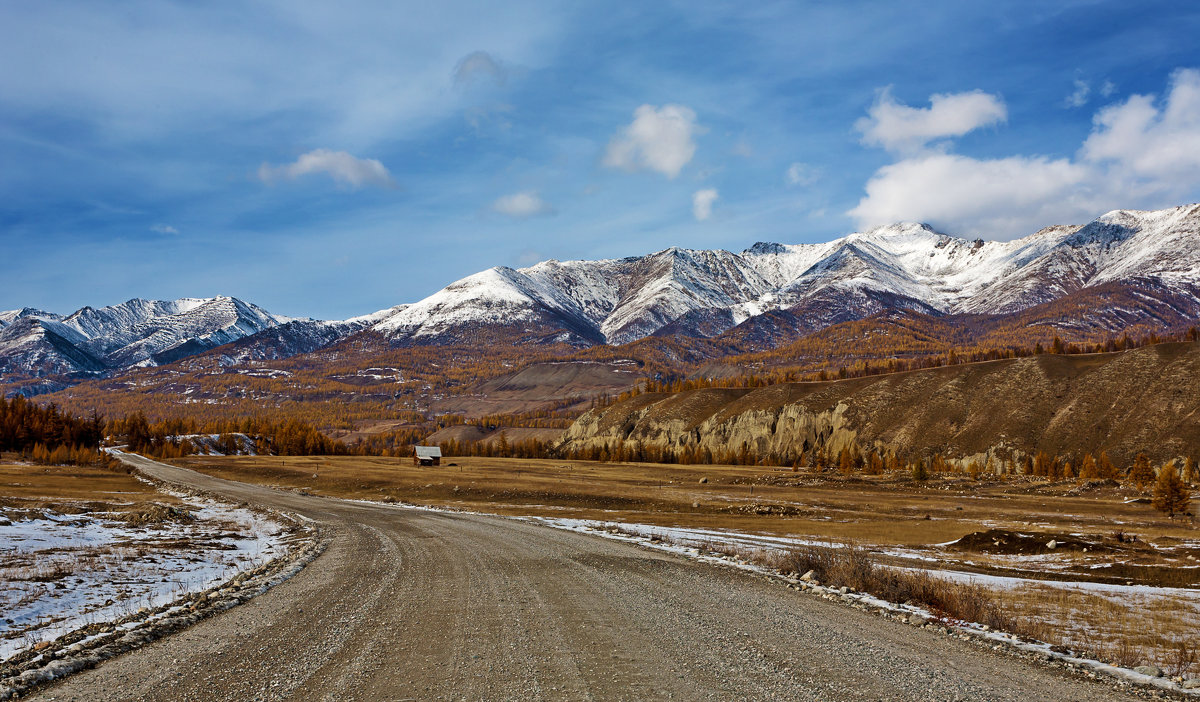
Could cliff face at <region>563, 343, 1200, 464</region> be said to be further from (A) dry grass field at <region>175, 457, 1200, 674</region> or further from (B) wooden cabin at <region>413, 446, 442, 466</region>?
(B) wooden cabin at <region>413, 446, 442, 466</region>

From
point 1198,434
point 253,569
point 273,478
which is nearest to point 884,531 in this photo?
point 253,569

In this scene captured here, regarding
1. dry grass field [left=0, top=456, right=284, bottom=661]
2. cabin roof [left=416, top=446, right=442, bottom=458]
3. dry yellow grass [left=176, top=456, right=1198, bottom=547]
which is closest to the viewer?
dry grass field [left=0, top=456, right=284, bottom=661]

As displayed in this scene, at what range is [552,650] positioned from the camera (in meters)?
11.4

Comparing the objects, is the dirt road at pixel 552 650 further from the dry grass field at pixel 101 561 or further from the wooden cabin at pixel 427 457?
the wooden cabin at pixel 427 457

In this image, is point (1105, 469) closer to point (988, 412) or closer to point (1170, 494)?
point (988, 412)

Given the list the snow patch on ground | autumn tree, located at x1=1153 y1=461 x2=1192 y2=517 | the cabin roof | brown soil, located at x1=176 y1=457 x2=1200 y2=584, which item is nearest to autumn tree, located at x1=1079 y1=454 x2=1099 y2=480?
brown soil, located at x1=176 y1=457 x2=1200 y2=584

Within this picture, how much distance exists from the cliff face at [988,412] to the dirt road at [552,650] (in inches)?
4680

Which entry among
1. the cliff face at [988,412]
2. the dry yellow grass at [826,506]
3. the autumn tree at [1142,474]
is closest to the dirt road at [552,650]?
the dry yellow grass at [826,506]

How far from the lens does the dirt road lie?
9.51m

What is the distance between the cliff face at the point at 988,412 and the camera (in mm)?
111875

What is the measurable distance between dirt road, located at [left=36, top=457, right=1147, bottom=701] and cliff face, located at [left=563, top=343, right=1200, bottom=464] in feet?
390

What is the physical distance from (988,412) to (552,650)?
5721 inches

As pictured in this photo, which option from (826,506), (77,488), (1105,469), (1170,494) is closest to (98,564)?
(77,488)

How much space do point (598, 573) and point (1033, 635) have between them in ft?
35.8
